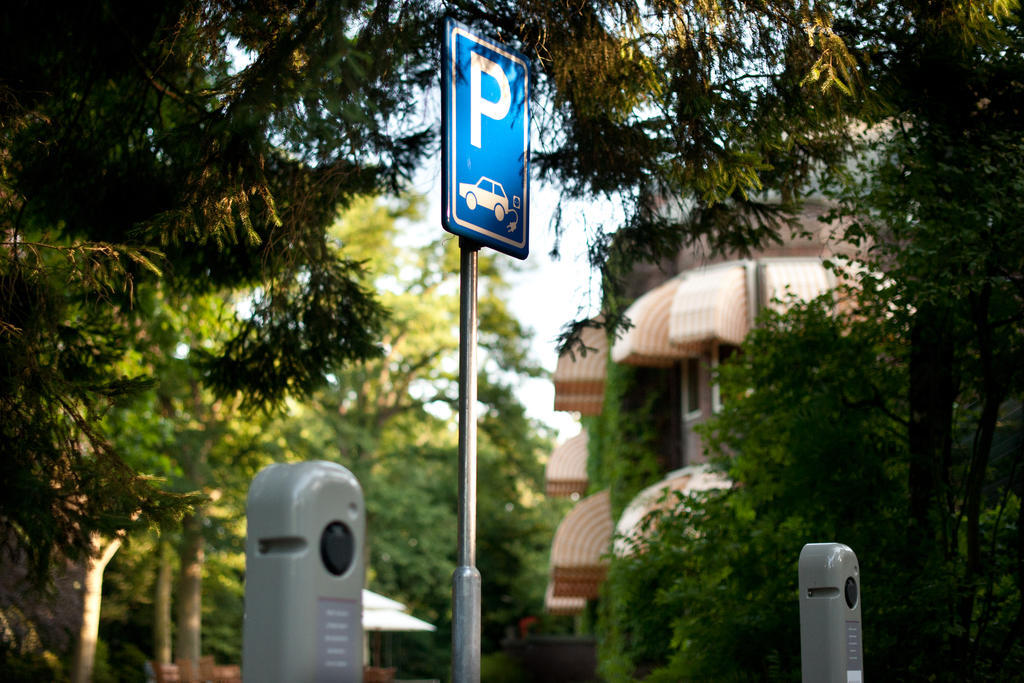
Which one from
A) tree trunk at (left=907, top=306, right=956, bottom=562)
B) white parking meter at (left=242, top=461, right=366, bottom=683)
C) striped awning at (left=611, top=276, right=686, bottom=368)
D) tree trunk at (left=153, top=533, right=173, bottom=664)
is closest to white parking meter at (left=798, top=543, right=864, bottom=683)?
tree trunk at (left=907, top=306, right=956, bottom=562)

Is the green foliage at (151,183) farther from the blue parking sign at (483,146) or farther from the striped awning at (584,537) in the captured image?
the striped awning at (584,537)

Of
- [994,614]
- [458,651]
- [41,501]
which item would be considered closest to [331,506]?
[458,651]

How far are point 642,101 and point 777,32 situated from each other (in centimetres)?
93

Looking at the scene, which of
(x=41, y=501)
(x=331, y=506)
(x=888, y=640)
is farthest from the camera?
(x=888, y=640)

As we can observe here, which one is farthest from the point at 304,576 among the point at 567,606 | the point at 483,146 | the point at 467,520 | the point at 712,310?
the point at 567,606

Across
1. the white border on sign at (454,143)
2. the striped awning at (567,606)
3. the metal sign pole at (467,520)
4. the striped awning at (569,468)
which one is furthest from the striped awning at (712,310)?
the metal sign pole at (467,520)

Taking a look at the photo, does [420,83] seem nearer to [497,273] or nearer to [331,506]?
[331,506]

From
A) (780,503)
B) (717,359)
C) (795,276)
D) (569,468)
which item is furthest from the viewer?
(569,468)

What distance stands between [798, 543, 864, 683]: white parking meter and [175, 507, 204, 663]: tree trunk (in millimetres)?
21346

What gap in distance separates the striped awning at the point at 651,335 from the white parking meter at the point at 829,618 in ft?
42.2

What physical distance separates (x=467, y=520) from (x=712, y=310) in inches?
540

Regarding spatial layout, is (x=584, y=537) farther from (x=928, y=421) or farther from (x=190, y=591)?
(x=928, y=421)

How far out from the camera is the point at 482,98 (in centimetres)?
466

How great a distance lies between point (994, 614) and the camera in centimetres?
829
